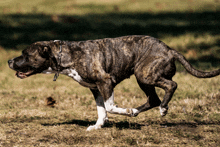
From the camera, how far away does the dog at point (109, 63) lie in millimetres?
5188

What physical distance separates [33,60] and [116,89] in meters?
4.33

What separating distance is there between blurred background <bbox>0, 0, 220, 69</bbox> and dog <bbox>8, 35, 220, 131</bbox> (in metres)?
7.16

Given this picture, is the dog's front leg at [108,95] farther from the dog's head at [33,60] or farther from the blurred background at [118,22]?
the blurred background at [118,22]

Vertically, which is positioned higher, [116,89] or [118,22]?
[118,22]

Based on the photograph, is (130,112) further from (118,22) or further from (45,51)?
(118,22)

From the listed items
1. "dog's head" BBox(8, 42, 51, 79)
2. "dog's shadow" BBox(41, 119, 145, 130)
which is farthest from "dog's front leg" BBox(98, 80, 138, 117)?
"dog's head" BBox(8, 42, 51, 79)

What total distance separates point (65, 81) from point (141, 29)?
7.53 m

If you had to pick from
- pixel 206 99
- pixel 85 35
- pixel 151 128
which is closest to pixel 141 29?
pixel 85 35

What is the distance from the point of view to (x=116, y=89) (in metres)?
9.33

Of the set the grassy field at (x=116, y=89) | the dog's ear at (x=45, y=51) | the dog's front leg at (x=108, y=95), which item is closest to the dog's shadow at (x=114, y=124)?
the grassy field at (x=116, y=89)

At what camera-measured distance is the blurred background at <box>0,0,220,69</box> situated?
1473 cm

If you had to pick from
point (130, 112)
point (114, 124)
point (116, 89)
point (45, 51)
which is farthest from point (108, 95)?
point (116, 89)

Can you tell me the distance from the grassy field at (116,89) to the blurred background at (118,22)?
0.05 metres

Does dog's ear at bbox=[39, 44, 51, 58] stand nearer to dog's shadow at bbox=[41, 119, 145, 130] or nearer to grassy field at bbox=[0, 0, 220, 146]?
grassy field at bbox=[0, 0, 220, 146]
